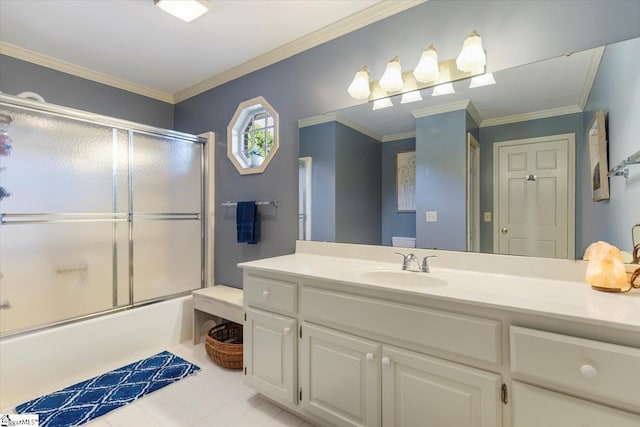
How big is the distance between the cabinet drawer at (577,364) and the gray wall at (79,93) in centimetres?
345

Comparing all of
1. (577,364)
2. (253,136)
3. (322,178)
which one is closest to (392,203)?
(322,178)

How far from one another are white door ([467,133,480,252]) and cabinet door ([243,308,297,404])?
1019 mm

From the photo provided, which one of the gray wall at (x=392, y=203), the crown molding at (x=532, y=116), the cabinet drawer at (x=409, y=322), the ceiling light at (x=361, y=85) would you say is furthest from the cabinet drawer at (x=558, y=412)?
the ceiling light at (x=361, y=85)

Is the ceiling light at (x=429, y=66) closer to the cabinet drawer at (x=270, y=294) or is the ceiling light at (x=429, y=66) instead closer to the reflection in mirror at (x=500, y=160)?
the reflection in mirror at (x=500, y=160)

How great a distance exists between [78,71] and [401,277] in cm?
312

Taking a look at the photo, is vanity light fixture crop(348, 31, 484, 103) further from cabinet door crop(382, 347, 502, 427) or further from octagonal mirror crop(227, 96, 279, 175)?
cabinet door crop(382, 347, 502, 427)

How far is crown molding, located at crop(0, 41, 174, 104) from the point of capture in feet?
7.29

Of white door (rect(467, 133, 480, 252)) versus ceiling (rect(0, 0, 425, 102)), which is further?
ceiling (rect(0, 0, 425, 102))

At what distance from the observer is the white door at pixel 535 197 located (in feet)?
4.33

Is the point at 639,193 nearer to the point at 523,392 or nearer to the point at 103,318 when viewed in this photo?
the point at 523,392

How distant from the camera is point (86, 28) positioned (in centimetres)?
201

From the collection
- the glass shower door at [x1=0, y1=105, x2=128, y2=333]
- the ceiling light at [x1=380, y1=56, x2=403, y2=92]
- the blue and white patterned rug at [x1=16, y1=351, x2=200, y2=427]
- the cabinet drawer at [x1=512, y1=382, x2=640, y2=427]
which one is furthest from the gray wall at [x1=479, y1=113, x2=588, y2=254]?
the glass shower door at [x1=0, y1=105, x2=128, y2=333]

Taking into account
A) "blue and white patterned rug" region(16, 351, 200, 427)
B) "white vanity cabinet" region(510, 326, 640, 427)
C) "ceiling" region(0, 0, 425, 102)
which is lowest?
"blue and white patterned rug" region(16, 351, 200, 427)

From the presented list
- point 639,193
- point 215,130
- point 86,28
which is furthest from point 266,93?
point 639,193
